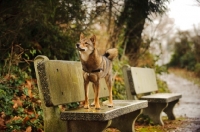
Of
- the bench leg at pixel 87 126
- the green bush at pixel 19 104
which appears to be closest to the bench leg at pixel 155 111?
the green bush at pixel 19 104

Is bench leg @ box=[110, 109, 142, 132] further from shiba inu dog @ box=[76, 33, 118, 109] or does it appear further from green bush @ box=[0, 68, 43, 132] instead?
shiba inu dog @ box=[76, 33, 118, 109]

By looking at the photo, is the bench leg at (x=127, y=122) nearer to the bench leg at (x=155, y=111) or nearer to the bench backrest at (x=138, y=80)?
the bench backrest at (x=138, y=80)

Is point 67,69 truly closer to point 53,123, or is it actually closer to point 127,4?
point 53,123

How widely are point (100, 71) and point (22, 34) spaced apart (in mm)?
2759

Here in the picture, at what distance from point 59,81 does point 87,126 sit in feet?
1.95

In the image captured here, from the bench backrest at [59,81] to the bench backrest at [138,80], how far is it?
4.40 feet

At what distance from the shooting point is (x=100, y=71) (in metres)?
3.28

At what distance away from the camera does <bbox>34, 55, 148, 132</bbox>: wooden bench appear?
3062 mm

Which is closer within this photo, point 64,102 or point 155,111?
point 64,102

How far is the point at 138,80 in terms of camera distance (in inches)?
218

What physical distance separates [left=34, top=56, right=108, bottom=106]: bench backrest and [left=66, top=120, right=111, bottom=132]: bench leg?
276mm

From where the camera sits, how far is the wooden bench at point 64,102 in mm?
3062

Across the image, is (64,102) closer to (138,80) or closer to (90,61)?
(90,61)

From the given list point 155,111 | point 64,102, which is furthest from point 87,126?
point 155,111
